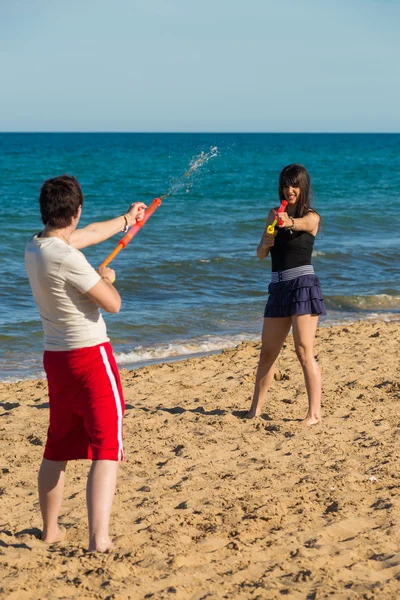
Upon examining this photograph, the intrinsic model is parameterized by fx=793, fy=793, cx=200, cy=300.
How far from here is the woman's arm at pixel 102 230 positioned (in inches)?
145

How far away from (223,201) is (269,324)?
20.4 meters

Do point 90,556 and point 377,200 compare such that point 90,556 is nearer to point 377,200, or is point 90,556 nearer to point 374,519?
point 374,519

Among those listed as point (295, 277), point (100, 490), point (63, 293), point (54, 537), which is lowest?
point (54, 537)

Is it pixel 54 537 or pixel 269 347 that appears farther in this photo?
pixel 269 347

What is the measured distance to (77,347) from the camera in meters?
3.47

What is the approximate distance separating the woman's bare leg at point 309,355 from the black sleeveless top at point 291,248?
0.38 metres

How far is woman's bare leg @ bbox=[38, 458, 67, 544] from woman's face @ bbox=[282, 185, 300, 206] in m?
2.58

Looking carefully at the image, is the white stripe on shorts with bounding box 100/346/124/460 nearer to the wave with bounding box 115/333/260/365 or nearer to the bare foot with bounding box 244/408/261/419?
the bare foot with bounding box 244/408/261/419

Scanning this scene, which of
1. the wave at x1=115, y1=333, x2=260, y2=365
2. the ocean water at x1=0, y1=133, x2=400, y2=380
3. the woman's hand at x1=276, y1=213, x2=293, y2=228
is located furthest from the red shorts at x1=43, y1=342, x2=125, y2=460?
the wave at x1=115, y1=333, x2=260, y2=365

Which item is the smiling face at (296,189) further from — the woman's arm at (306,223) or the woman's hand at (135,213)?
the woman's hand at (135,213)

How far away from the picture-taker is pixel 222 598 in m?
3.30

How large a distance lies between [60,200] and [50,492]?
1395 mm

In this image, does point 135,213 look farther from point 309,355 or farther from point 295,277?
point 309,355

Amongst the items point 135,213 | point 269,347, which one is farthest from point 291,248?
point 135,213
